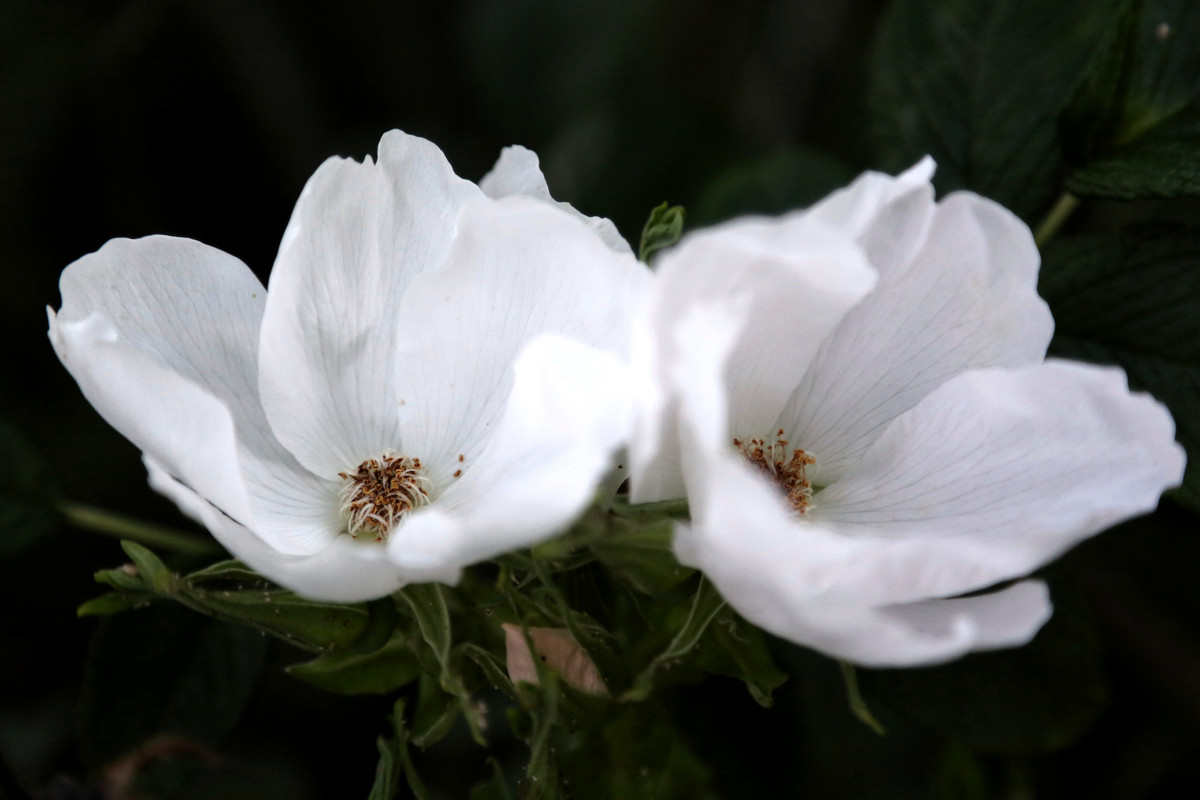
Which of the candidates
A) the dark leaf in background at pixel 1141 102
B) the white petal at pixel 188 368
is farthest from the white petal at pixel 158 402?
the dark leaf in background at pixel 1141 102

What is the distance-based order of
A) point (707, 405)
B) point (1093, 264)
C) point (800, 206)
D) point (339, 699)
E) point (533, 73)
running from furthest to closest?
point (533, 73) → point (339, 699) → point (800, 206) → point (1093, 264) → point (707, 405)

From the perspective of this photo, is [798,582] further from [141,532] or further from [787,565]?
[141,532]

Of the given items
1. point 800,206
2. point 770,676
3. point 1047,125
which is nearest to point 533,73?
point 800,206

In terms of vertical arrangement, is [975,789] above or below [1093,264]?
below

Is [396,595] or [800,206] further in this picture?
[800,206]

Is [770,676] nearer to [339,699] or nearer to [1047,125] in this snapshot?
[1047,125]

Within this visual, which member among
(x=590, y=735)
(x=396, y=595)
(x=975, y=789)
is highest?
(x=396, y=595)
